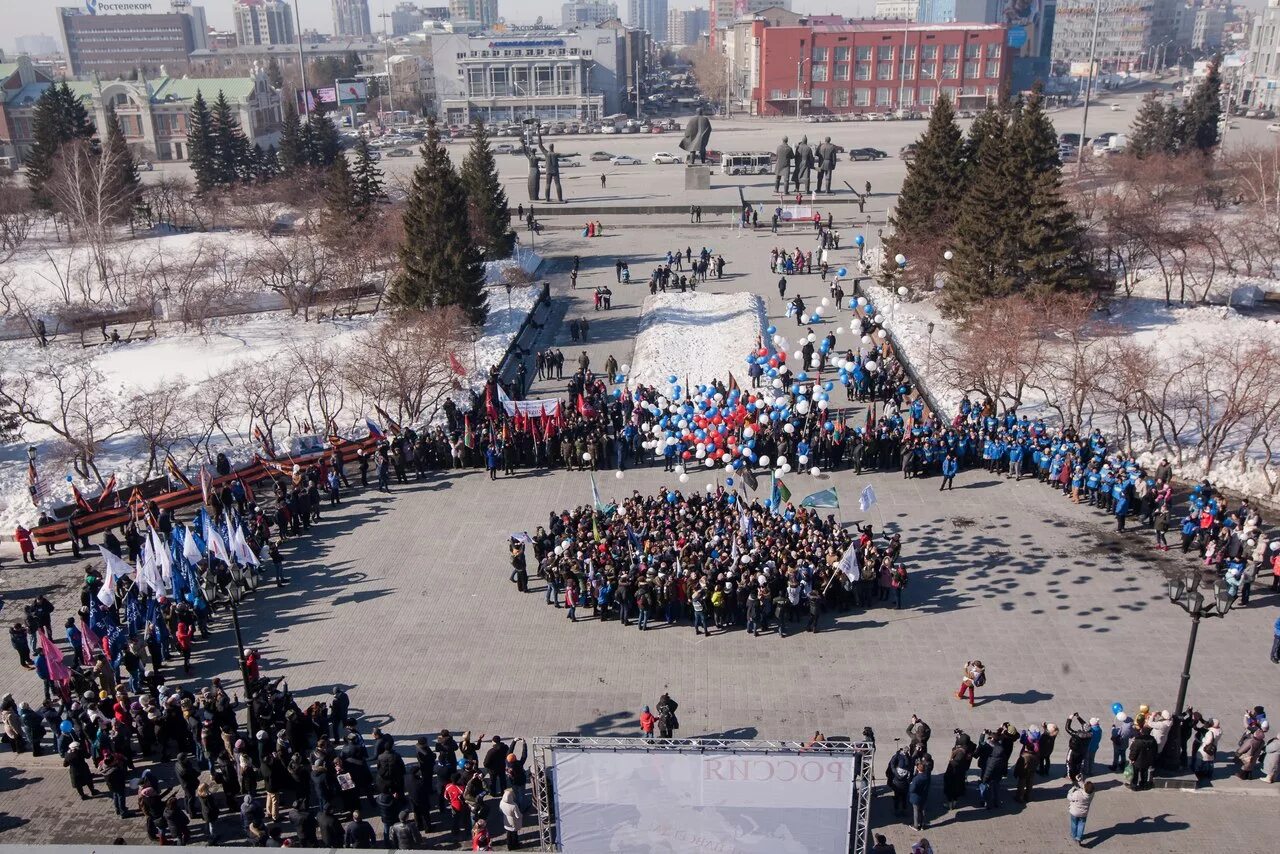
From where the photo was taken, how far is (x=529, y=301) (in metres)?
39.3

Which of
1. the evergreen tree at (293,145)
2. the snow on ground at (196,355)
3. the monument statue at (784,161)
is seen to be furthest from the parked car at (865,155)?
the snow on ground at (196,355)

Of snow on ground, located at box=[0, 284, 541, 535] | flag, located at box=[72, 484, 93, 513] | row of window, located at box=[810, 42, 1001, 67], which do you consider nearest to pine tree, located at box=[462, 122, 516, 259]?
snow on ground, located at box=[0, 284, 541, 535]

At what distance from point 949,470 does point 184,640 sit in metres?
15.9

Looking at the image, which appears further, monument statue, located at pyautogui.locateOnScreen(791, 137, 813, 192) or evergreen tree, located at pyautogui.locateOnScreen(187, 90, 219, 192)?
evergreen tree, located at pyautogui.locateOnScreen(187, 90, 219, 192)

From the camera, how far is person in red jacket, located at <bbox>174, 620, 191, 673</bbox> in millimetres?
17281

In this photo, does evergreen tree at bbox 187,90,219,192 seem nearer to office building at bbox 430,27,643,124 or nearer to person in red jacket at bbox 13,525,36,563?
person in red jacket at bbox 13,525,36,563

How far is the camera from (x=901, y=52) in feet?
349

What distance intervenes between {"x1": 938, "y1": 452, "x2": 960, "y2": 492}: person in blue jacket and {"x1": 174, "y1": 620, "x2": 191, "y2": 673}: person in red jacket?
15775 millimetres

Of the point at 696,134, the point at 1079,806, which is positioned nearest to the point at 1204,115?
the point at 696,134

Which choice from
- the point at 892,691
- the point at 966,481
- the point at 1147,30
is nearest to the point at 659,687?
the point at 892,691

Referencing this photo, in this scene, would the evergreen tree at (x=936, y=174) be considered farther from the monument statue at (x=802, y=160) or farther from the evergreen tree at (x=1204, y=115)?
the evergreen tree at (x=1204, y=115)

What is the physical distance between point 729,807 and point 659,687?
19.1 feet

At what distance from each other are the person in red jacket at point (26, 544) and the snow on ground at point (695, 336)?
1609cm

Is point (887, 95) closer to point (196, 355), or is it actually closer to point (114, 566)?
point (196, 355)
